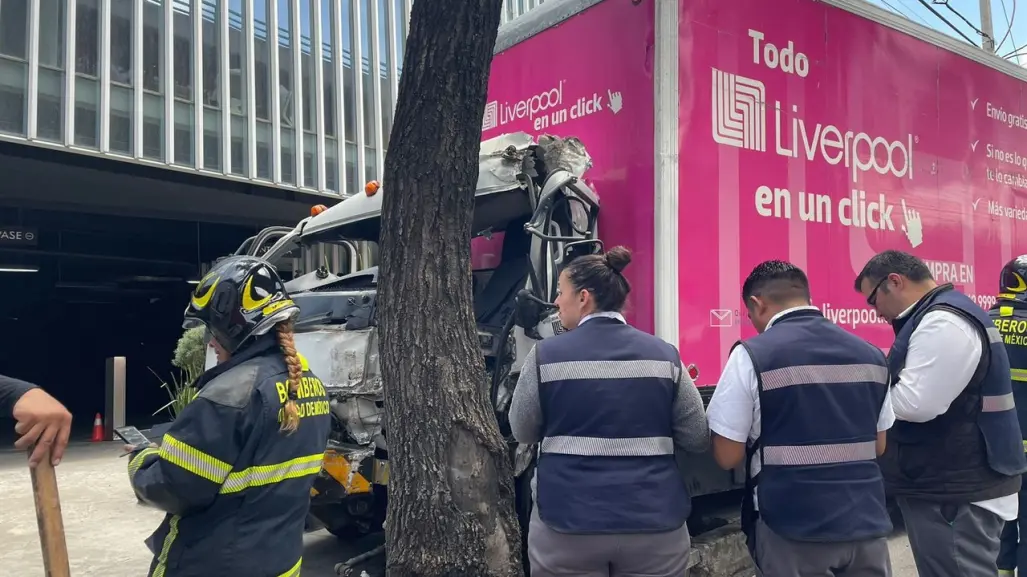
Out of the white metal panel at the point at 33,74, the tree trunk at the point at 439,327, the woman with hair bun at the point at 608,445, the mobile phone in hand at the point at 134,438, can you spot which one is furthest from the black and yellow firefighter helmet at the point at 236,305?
the white metal panel at the point at 33,74

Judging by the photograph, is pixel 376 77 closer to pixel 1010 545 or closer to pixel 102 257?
pixel 102 257

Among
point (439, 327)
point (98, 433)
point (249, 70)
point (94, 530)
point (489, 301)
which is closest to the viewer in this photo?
point (439, 327)

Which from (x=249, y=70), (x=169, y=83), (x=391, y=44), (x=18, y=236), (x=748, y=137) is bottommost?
(x=748, y=137)

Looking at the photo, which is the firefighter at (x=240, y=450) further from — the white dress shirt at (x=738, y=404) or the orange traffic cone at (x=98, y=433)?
the orange traffic cone at (x=98, y=433)

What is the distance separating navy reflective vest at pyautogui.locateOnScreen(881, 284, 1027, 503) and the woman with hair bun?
112 centimetres

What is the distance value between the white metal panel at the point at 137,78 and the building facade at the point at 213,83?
2 cm

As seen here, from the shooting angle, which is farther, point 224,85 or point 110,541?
point 224,85

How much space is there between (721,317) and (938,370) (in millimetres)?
1286

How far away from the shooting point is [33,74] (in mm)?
12016

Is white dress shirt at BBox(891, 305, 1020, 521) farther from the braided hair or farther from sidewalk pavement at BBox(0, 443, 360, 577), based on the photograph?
sidewalk pavement at BBox(0, 443, 360, 577)

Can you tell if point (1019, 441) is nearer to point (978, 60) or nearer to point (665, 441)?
point (665, 441)

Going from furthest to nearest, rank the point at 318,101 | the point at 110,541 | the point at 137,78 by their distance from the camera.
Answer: the point at 318,101, the point at 137,78, the point at 110,541

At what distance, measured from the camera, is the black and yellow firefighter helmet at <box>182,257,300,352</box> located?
2207 millimetres

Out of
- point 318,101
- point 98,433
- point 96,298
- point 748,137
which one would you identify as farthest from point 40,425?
point 96,298
